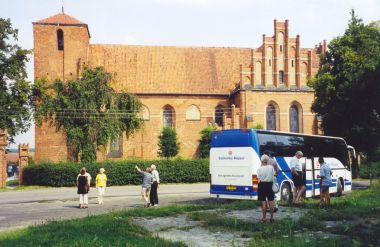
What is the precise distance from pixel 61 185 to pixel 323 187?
21.7 meters

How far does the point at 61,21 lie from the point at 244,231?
36.3 metres

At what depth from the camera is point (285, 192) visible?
18375 mm

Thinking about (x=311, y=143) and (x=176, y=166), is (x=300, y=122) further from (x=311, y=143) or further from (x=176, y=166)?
(x=311, y=143)

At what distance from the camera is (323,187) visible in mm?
15523

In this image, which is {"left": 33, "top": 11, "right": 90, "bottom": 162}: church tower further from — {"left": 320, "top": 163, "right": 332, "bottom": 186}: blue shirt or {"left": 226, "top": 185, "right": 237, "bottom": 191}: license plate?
{"left": 320, "top": 163, "right": 332, "bottom": 186}: blue shirt

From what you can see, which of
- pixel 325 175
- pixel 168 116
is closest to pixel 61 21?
pixel 168 116

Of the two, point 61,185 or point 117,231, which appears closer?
point 117,231

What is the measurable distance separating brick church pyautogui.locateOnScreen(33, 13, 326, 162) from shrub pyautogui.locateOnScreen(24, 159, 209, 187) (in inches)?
249

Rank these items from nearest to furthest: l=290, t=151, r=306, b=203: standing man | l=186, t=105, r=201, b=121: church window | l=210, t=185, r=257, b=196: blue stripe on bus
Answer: l=290, t=151, r=306, b=203: standing man → l=210, t=185, r=257, b=196: blue stripe on bus → l=186, t=105, r=201, b=121: church window

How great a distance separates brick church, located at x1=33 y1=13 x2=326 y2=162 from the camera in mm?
40656

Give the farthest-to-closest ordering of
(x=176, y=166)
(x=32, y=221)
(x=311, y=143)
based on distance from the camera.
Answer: (x=176, y=166) < (x=311, y=143) < (x=32, y=221)

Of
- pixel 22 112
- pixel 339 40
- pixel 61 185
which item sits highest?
pixel 339 40

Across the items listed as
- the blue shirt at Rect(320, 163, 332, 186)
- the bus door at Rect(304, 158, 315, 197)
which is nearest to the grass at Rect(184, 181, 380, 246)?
the blue shirt at Rect(320, 163, 332, 186)

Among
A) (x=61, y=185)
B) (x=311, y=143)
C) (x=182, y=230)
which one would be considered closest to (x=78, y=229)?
(x=182, y=230)
